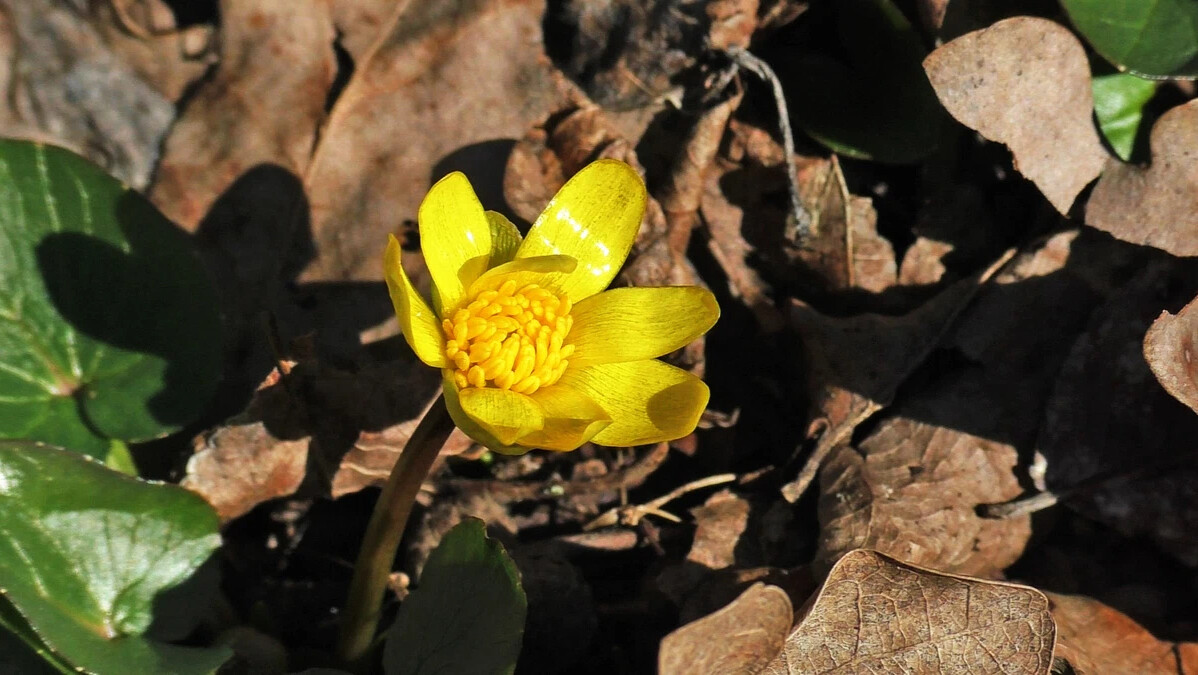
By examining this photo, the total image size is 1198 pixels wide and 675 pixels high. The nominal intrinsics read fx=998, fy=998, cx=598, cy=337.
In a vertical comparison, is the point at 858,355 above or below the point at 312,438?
below

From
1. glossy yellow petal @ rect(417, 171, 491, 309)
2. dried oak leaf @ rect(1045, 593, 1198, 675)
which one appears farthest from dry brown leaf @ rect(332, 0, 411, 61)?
dried oak leaf @ rect(1045, 593, 1198, 675)

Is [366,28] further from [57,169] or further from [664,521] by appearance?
[664,521]

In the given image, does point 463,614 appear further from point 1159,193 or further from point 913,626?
point 1159,193

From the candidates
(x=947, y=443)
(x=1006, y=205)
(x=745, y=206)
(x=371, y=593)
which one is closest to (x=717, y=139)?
(x=745, y=206)

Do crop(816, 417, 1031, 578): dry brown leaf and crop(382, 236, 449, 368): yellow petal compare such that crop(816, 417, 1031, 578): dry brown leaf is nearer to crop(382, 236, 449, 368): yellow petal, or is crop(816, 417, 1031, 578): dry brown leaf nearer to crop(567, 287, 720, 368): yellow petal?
crop(567, 287, 720, 368): yellow petal

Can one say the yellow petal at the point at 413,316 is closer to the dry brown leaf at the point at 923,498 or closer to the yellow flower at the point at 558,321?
the yellow flower at the point at 558,321

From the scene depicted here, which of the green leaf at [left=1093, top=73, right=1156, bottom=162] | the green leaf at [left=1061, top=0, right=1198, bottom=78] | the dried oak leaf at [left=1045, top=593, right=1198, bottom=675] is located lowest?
the dried oak leaf at [left=1045, top=593, right=1198, bottom=675]

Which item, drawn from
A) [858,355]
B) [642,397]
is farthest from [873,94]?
[642,397]

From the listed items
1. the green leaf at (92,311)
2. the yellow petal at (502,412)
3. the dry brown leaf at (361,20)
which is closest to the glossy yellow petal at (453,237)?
the yellow petal at (502,412)

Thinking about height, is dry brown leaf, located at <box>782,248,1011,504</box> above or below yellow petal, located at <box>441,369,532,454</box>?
below
